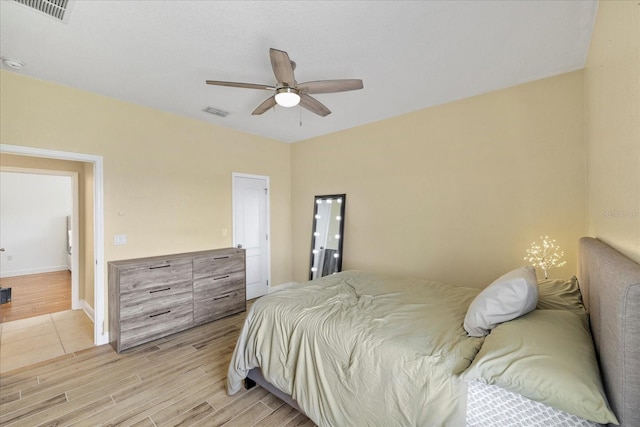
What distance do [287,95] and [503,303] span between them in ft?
6.60

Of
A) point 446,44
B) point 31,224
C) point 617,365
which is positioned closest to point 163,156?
point 446,44

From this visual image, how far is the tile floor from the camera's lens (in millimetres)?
2771

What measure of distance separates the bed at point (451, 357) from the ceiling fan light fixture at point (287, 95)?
1.64m

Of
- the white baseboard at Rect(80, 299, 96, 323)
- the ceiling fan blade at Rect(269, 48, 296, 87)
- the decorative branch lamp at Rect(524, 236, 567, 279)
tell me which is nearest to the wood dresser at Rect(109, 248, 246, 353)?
the white baseboard at Rect(80, 299, 96, 323)

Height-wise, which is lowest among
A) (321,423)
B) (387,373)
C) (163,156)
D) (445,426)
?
(321,423)

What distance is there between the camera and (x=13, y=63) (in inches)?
95.0

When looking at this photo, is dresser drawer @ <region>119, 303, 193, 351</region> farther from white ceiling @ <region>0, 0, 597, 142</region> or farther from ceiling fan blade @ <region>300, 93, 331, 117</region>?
ceiling fan blade @ <region>300, 93, 331, 117</region>

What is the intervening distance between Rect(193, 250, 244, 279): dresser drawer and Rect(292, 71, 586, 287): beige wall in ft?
5.48

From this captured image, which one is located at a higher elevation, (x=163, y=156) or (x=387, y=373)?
(x=163, y=156)

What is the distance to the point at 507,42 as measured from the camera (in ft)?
7.17

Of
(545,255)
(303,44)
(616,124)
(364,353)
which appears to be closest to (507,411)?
(364,353)

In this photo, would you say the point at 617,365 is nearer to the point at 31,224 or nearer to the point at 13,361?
the point at 13,361

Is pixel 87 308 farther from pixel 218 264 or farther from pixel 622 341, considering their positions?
pixel 622 341

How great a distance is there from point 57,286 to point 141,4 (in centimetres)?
618
